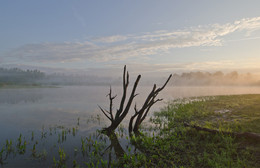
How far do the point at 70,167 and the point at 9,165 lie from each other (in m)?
3.23

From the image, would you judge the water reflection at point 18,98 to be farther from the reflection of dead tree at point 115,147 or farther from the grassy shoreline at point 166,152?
the reflection of dead tree at point 115,147

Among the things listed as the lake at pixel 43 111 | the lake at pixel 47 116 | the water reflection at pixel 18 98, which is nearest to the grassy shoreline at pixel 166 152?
the lake at pixel 47 116

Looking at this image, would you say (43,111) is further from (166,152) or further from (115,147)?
(166,152)

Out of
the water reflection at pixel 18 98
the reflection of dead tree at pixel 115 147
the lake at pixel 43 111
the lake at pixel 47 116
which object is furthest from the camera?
the water reflection at pixel 18 98

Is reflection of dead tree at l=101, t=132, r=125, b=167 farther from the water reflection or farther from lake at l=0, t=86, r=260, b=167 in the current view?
the water reflection

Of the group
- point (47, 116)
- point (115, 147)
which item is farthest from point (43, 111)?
point (115, 147)

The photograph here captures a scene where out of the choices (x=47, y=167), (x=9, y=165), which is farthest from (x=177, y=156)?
(x=9, y=165)

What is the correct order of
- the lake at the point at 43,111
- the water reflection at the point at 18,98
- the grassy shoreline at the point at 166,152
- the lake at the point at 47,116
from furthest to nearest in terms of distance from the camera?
the water reflection at the point at 18,98, the lake at the point at 43,111, the lake at the point at 47,116, the grassy shoreline at the point at 166,152

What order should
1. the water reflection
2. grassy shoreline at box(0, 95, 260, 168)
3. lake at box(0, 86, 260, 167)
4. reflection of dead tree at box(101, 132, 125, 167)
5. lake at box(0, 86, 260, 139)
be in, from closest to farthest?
1. grassy shoreline at box(0, 95, 260, 168)
2. reflection of dead tree at box(101, 132, 125, 167)
3. lake at box(0, 86, 260, 167)
4. lake at box(0, 86, 260, 139)
5. the water reflection

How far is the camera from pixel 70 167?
808cm

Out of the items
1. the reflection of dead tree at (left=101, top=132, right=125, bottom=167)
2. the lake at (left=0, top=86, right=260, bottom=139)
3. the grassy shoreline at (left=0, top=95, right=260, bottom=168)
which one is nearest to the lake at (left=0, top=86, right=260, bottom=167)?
the lake at (left=0, top=86, right=260, bottom=139)

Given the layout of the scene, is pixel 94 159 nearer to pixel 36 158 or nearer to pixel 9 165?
pixel 36 158

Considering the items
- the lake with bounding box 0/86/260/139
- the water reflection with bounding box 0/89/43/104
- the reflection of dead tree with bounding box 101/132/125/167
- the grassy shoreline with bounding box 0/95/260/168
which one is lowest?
the water reflection with bounding box 0/89/43/104

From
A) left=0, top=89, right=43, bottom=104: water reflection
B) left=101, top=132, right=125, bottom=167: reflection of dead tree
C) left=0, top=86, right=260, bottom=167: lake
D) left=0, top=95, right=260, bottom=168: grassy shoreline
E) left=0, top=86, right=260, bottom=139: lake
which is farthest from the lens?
left=0, top=89, right=43, bottom=104: water reflection
